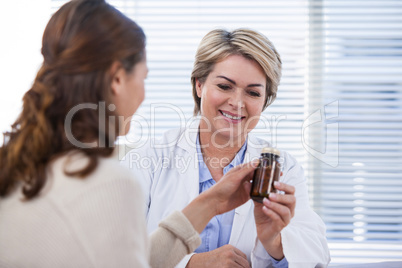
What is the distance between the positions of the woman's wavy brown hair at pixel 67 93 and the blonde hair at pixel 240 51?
0.87 m

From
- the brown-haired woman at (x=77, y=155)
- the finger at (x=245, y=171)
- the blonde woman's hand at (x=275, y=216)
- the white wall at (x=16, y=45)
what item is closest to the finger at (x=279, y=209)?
the blonde woman's hand at (x=275, y=216)

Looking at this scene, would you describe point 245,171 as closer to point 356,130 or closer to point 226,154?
point 226,154

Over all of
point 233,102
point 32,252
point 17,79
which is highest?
point 17,79

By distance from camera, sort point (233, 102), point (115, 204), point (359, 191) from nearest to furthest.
→ point (115, 204)
point (233, 102)
point (359, 191)

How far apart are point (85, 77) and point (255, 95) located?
0.98m

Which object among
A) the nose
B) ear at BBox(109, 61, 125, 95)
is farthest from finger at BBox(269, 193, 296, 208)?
the nose

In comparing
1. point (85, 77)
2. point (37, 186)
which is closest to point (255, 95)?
point (85, 77)

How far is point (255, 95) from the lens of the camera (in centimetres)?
168

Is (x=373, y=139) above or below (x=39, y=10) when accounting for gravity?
below

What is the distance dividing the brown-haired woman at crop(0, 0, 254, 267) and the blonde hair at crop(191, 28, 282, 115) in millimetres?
794

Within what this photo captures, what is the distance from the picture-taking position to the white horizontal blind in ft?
7.94

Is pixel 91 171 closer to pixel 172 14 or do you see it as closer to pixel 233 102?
pixel 233 102

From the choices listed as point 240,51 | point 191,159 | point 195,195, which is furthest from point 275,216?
point 240,51

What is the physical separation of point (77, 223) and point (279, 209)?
580 millimetres
